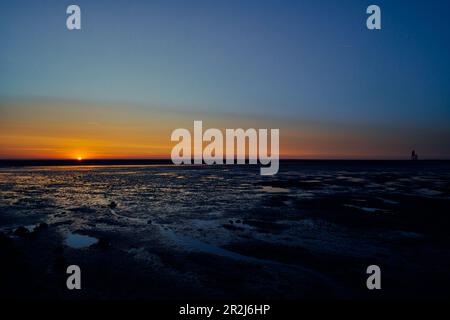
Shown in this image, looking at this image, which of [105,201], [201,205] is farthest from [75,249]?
[105,201]

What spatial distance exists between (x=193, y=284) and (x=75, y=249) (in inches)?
223

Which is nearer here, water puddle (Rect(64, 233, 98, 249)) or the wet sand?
the wet sand

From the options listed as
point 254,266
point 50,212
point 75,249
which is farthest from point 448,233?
point 50,212

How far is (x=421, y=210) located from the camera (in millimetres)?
19266

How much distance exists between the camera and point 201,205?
2169cm

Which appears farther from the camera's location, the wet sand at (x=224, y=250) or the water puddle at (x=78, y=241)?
the water puddle at (x=78, y=241)

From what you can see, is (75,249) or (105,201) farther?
(105,201)

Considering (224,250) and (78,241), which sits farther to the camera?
Answer: (78,241)

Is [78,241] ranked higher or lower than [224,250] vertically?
higher

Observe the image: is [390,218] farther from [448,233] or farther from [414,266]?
[414,266]
